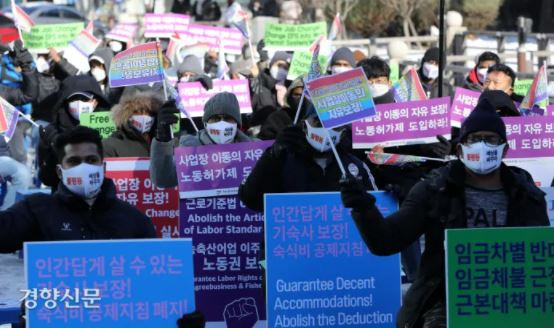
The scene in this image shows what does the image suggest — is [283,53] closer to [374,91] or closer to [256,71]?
[256,71]

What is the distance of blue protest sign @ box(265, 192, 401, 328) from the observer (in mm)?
7684

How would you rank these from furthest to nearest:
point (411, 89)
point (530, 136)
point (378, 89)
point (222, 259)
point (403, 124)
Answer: point (411, 89)
point (378, 89)
point (403, 124)
point (530, 136)
point (222, 259)

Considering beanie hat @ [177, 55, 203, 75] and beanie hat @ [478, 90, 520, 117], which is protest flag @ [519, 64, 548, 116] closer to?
beanie hat @ [478, 90, 520, 117]

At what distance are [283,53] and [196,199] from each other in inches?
308

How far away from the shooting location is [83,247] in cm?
611

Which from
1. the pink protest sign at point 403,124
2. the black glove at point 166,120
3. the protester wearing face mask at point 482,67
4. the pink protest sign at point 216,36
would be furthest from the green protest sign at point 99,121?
the pink protest sign at point 216,36

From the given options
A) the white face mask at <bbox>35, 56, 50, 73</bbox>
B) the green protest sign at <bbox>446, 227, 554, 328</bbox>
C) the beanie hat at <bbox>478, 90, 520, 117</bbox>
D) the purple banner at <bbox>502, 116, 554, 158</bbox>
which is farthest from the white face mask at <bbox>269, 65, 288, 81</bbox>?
the green protest sign at <bbox>446, 227, 554, 328</bbox>

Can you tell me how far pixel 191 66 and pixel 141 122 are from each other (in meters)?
5.40

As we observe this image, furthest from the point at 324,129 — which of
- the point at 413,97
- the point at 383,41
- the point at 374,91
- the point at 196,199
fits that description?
the point at 383,41

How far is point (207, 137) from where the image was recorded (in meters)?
9.38

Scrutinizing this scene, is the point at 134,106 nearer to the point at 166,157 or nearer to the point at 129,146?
the point at 129,146

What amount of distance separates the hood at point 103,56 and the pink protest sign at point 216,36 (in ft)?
4.32

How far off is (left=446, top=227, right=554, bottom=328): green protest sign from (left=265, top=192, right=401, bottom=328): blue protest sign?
1865mm

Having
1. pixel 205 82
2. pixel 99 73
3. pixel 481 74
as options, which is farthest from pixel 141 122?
pixel 99 73
